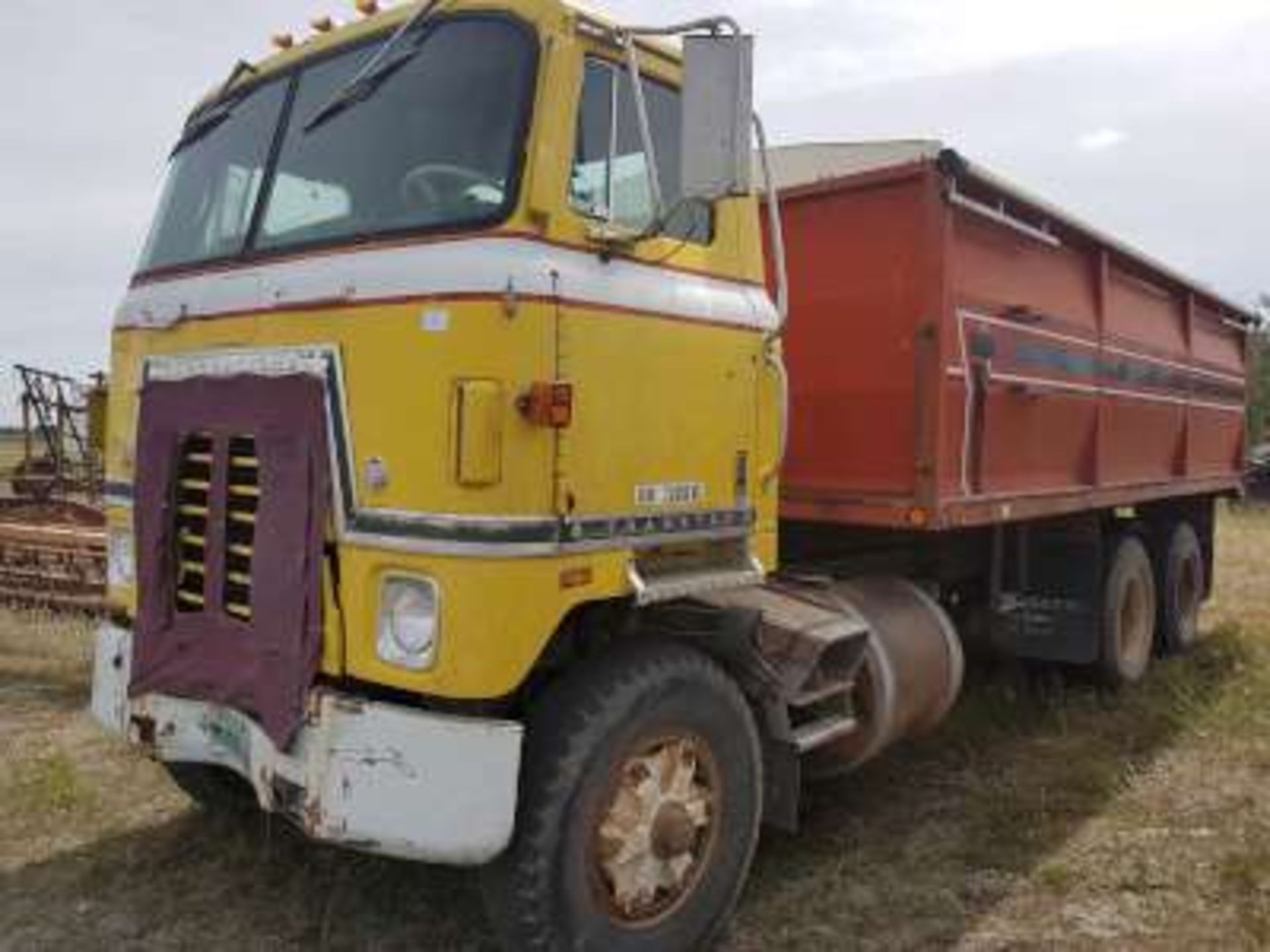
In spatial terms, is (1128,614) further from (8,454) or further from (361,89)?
(8,454)

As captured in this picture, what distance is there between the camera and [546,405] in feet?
11.6

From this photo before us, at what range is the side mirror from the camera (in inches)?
138

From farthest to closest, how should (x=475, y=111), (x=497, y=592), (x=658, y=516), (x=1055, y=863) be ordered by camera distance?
(x=1055, y=863), (x=658, y=516), (x=475, y=111), (x=497, y=592)

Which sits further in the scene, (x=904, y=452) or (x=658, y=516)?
(x=904, y=452)

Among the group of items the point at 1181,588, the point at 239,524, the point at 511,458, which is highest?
the point at 511,458

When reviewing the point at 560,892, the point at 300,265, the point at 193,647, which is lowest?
the point at 560,892

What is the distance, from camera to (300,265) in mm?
3941

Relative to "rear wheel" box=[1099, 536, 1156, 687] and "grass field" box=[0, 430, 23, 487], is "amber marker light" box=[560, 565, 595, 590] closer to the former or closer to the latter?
"rear wheel" box=[1099, 536, 1156, 687]

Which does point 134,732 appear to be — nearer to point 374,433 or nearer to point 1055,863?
point 374,433

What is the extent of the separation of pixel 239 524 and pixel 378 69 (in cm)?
143

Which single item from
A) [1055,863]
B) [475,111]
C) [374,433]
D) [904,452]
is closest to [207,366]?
[374,433]

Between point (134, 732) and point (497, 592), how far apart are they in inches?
63.5

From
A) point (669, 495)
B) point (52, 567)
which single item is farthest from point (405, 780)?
point (52, 567)

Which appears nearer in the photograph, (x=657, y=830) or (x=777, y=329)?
(x=657, y=830)
